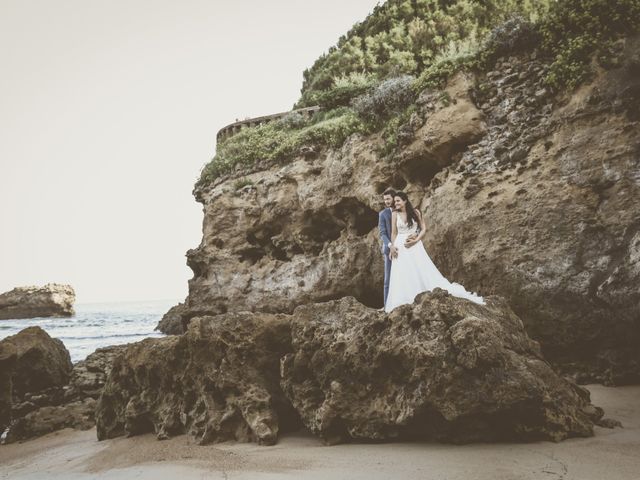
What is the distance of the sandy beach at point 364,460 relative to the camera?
3.48 meters

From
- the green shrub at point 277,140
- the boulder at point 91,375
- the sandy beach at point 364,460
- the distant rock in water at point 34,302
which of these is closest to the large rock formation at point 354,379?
the sandy beach at point 364,460

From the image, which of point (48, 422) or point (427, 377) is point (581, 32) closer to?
point (427, 377)

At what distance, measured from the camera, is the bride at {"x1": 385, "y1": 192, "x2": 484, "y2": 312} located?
700cm

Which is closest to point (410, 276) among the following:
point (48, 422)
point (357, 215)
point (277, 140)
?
point (357, 215)

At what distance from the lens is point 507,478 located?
3.29 m

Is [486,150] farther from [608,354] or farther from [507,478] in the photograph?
[507,478]

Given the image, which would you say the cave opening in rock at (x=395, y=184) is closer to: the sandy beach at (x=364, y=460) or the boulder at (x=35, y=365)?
the sandy beach at (x=364, y=460)

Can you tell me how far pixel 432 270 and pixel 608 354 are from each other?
3.12m

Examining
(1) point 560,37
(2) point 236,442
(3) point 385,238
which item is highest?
(1) point 560,37

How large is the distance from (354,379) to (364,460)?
886 millimetres

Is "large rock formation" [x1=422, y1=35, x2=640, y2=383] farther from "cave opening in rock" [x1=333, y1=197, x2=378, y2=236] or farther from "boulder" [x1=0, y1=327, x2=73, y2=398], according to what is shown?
"boulder" [x1=0, y1=327, x2=73, y2=398]

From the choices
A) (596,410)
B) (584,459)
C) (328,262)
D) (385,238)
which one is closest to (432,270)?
(385,238)

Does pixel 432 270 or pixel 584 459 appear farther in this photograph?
pixel 432 270

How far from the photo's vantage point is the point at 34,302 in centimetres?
6153
